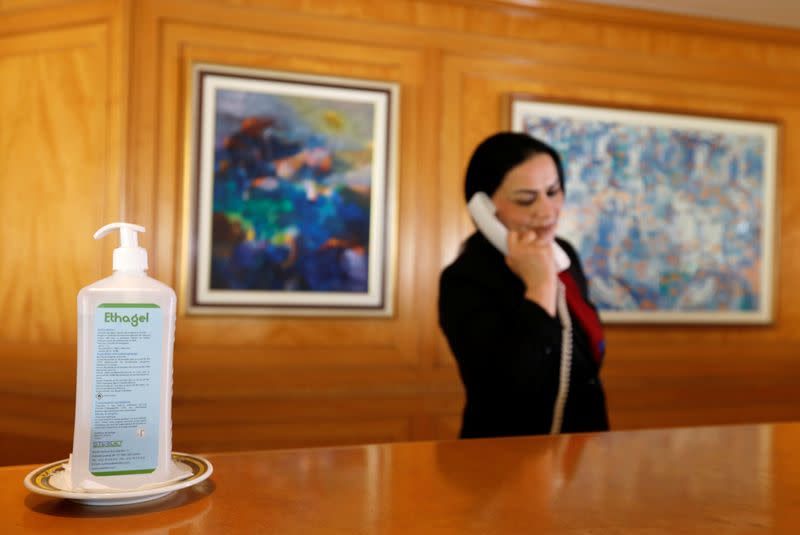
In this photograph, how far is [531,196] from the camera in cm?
206

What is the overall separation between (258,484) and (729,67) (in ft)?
14.1

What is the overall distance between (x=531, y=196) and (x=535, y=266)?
0.27m

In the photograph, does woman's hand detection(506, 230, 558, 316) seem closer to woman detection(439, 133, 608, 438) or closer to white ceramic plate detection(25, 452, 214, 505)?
woman detection(439, 133, 608, 438)

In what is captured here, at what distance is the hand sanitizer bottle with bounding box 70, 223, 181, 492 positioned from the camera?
0.81 metres

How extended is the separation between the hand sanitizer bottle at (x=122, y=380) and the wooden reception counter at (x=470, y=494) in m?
0.04

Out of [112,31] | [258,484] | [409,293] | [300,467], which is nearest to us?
[258,484]

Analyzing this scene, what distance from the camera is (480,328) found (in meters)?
1.80

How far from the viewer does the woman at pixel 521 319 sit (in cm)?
176

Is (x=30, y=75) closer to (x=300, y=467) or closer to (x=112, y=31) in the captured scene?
(x=112, y=31)

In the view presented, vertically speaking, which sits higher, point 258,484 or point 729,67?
point 729,67

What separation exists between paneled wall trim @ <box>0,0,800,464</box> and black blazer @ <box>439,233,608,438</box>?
1824 mm

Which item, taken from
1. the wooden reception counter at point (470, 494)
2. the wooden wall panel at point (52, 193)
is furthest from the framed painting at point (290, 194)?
the wooden reception counter at point (470, 494)

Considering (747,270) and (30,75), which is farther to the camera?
(747,270)

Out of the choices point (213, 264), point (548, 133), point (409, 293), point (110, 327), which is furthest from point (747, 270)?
point (110, 327)
